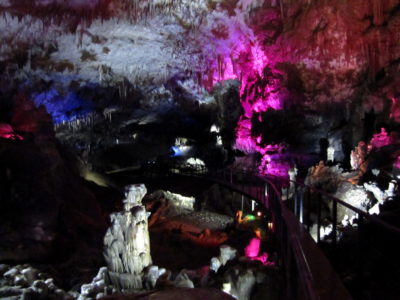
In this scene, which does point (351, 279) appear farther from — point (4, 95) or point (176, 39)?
point (4, 95)

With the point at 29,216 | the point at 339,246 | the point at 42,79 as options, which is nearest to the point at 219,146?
the point at 42,79

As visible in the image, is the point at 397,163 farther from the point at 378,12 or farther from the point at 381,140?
the point at 378,12

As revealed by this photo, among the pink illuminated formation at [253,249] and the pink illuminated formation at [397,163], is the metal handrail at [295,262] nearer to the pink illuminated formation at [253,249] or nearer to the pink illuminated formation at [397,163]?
the pink illuminated formation at [253,249]

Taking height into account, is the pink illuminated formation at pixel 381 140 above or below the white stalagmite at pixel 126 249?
above

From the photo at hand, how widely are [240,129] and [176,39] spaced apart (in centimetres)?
607

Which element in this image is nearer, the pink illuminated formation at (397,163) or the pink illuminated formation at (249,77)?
the pink illuminated formation at (397,163)

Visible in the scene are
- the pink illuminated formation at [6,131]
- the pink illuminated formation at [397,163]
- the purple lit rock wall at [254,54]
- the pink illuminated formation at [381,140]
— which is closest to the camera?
the pink illuminated formation at [397,163]

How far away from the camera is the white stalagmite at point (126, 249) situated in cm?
649

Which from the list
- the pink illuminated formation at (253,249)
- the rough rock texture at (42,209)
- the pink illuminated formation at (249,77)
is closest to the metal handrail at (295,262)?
the pink illuminated formation at (253,249)

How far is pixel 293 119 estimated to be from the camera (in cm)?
1706

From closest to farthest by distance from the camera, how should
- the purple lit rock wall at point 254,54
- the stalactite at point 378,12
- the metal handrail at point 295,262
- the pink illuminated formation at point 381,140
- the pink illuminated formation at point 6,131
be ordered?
1. the metal handrail at point 295,262
2. the pink illuminated formation at point 6,131
3. the purple lit rock wall at point 254,54
4. the pink illuminated formation at point 381,140
5. the stalactite at point 378,12

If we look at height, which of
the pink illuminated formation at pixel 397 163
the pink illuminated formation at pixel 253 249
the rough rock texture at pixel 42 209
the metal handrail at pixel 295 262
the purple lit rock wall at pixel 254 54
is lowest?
the pink illuminated formation at pixel 253 249

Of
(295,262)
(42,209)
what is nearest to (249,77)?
(42,209)

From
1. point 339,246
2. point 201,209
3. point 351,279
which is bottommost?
point 201,209
